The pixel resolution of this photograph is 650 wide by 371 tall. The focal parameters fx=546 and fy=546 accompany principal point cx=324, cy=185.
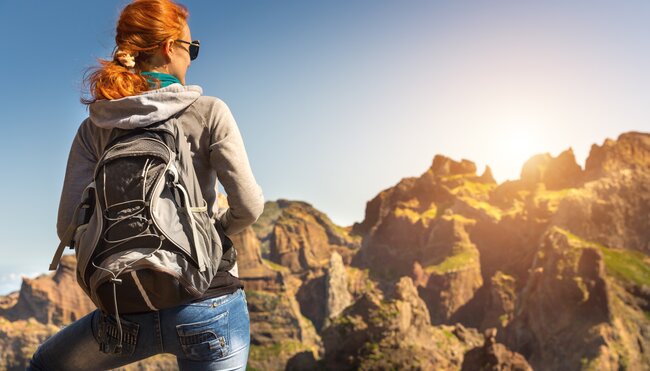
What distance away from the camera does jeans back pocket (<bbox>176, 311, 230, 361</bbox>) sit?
2.55 metres

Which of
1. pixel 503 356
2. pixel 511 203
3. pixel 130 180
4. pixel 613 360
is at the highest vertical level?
pixel 130 180

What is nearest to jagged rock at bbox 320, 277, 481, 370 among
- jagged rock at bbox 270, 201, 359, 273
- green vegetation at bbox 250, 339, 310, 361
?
green vegetation at bbox 250, 339, 310, 361

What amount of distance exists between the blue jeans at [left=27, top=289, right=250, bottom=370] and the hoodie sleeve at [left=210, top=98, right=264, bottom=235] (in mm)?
427

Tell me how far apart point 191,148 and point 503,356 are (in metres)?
50.5

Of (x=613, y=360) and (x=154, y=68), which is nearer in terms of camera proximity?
(x=154, y=68)

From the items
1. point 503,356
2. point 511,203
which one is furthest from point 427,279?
point 503,356

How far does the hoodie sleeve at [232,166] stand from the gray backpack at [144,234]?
0.21 metres

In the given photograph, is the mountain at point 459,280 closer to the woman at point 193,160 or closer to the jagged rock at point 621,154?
the jagged rock at point 621,154

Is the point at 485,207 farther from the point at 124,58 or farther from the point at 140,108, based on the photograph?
the point at 140,108

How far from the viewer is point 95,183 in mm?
2523

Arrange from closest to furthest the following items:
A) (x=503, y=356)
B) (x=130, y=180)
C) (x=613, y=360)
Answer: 1. (x=130, y=180)
2. (x=503, y=356)
3. (x=613, y=360)

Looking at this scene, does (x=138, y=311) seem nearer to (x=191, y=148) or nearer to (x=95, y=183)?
(x=95, y=183)

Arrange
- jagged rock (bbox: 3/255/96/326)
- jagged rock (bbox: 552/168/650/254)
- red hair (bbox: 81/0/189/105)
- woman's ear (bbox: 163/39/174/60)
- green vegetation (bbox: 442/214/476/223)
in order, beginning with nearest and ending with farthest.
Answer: red hair (bbox: 81/0/189/105) < woman's ear (bbox: 163/39/174/60) < jagged rock (bbox: 552/168/650/254) < jagged rock (bbox: 3/255/96/326) < green vegetation (bbox: 442/214/476/223)

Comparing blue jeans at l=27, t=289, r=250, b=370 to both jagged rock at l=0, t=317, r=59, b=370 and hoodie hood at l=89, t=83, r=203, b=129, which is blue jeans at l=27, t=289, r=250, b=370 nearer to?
hoodie hood at l=89, t=83, r=203, b=129
